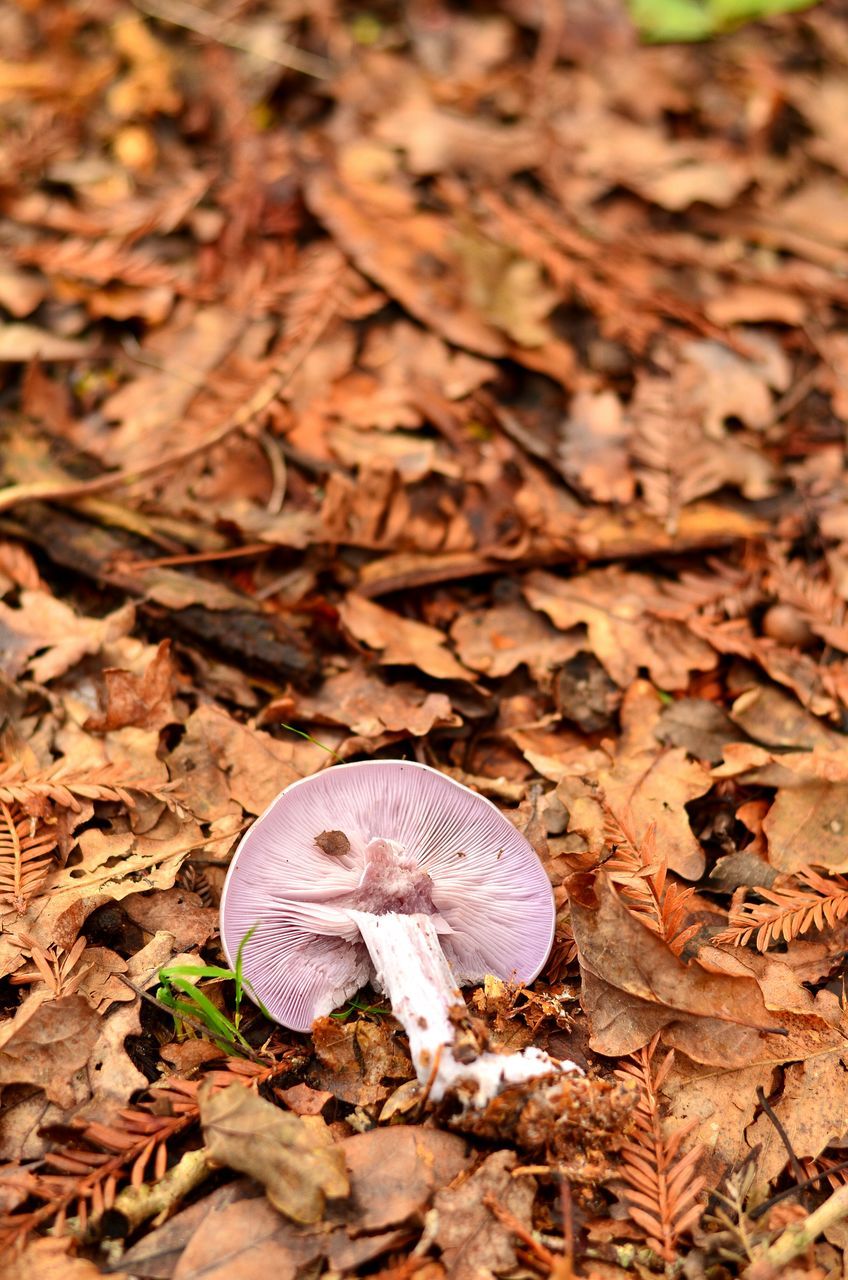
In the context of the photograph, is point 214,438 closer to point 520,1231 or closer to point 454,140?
point 454,140

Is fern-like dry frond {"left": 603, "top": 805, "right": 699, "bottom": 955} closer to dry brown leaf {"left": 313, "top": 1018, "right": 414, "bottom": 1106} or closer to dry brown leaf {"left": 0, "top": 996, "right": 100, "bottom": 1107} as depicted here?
dry brown leaf {"left": 313, "top": 1018, "right": 414, "bottom": 1106}

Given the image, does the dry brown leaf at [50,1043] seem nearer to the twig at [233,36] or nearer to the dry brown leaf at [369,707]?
the dry brown leaf at [369,707]

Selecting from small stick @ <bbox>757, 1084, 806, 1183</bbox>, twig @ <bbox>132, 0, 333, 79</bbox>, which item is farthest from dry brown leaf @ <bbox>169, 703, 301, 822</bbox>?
twig @ <bbox>132, 0, 333, 79</bbox>

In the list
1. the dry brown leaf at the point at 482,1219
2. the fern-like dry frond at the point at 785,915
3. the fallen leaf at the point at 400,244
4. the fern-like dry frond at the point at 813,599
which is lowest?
the dry brown leaf at the point at 482,1219

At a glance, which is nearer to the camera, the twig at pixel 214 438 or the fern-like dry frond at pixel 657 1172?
the fern-like dry frond at pixel 657 1172

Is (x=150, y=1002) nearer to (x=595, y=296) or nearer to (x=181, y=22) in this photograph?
(x=595, y=296)

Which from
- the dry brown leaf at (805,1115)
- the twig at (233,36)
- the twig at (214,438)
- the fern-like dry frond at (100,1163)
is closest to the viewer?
the fern-like dry frond at (100,1163)

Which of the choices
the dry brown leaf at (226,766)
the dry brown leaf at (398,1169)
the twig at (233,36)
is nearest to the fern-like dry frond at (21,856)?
the dry brown leaf at (226,766)
